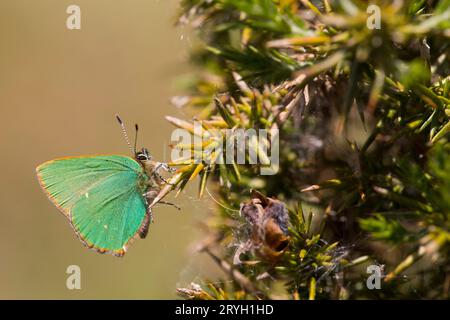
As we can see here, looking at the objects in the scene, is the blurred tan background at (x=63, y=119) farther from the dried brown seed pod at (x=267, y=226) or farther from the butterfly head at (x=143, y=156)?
the dried brown seed pod at (x=267, y=226)

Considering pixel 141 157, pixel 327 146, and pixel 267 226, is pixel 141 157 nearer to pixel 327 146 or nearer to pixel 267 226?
pixel 327 146

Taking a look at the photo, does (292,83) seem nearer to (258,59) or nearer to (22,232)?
(258,59)

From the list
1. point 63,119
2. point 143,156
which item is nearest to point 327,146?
point 143,156

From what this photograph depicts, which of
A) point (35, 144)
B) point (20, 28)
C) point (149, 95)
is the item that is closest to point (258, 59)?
point (149, 95)

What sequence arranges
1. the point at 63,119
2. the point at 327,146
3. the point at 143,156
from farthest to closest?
the point at 63,119 < the point at 143,156 < the point at 327,146

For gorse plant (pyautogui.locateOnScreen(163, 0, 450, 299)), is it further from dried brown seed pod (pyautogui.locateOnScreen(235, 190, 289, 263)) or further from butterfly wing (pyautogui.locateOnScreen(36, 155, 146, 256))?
butterfly wing (pyautogui.locateOnScreen(36, 155, 146, 256))

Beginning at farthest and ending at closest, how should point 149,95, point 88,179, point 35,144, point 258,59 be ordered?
point 35,144 < point 149,95 < point 88,179 < point 258,59
